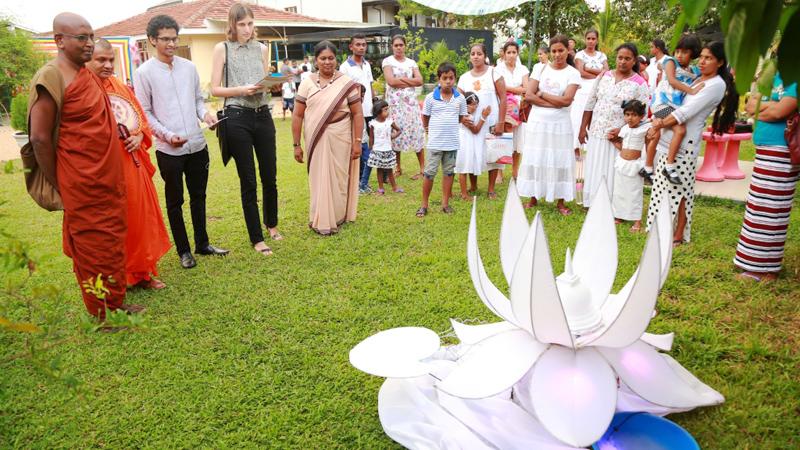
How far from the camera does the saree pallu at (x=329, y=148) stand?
5430 millimetres

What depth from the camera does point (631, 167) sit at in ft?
17.9

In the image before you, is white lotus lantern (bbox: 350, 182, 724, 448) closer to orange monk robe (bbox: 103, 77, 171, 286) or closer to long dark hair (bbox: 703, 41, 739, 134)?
orange monk robe (bbox: 103, 77, 171, 286)

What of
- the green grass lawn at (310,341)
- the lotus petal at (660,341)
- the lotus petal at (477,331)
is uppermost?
the lotus petal at (477,331)

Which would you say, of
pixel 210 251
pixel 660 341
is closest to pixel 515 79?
pixel 210 251

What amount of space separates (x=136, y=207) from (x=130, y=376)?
4.83 feet

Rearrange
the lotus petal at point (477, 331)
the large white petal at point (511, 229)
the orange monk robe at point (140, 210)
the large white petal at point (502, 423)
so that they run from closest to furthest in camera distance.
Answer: the large white petal at point (502, 423)
the lotus petal at point (477, 331)
the large white petal at point (511, 229)
the orange monk robe at point (140, 210)

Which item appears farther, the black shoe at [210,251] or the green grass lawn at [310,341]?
the black shoe at [210,251]

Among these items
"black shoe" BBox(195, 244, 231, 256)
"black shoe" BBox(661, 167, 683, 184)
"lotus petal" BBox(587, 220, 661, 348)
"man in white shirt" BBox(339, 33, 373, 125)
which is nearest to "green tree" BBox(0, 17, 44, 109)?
"man in white shirt" BBox(339, 33, 373, 125)

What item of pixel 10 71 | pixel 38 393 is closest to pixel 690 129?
pixel 38 393

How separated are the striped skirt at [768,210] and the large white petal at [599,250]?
215cm

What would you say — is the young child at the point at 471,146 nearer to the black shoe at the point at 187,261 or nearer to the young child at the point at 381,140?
the young child at the point at 381,140

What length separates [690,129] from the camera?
475 cm

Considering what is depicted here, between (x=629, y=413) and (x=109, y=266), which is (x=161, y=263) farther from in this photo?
(x=629, y=413)

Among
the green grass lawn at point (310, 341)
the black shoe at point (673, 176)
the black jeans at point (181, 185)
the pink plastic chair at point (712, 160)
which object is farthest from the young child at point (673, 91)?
the black jeans at point (181, 185)
